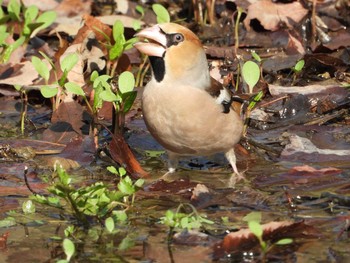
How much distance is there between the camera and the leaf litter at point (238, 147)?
4.50 meters

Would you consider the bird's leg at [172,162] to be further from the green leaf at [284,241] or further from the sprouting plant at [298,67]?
the green leaf at [284,241]

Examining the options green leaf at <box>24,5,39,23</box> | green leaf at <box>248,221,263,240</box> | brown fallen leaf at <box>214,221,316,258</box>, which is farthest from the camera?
green leaf at <box>24,5,39,23</box>

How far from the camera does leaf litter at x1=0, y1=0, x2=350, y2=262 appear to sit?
450 centimetres

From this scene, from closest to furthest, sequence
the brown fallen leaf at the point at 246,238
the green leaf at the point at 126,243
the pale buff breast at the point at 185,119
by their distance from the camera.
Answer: the brown fallen leaf at the point at 246,238, the green leaf at the point at 126,243, the pale buff breast at the point at 185,119

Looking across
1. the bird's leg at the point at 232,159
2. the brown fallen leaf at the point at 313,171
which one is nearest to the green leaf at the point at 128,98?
the bird's leg at the point at 232,159

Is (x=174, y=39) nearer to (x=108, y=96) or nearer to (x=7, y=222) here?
(x=108, y=96)

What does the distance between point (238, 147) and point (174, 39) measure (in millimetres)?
1075

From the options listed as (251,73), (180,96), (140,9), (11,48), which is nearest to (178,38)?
(180,96)

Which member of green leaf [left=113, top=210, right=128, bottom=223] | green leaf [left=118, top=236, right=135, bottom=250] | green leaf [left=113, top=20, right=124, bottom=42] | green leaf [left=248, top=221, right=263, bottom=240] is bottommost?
green leaf [left=118, top=236, right=135, bottom=250]

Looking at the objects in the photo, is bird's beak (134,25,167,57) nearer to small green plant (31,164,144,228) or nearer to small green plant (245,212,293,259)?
small green plant (31,164,144,228)

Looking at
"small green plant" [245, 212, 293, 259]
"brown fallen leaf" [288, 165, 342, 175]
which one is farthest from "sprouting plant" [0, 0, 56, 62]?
"small green plant" [245, 212, 293, 259]

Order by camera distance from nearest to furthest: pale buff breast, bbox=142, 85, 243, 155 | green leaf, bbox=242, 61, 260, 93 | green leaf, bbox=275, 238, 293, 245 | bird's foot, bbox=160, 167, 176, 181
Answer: green leaf, bbox=275, 238, 293, 245 < pale buff breast, bbox=142, 85, 243, 155 < bird's foot, bbox=160, 167, 176, 181 < green leaf, bbox=242, 61, 260, 93

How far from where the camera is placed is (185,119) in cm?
540

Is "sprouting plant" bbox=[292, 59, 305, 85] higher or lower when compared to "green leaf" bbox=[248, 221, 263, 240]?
lower
